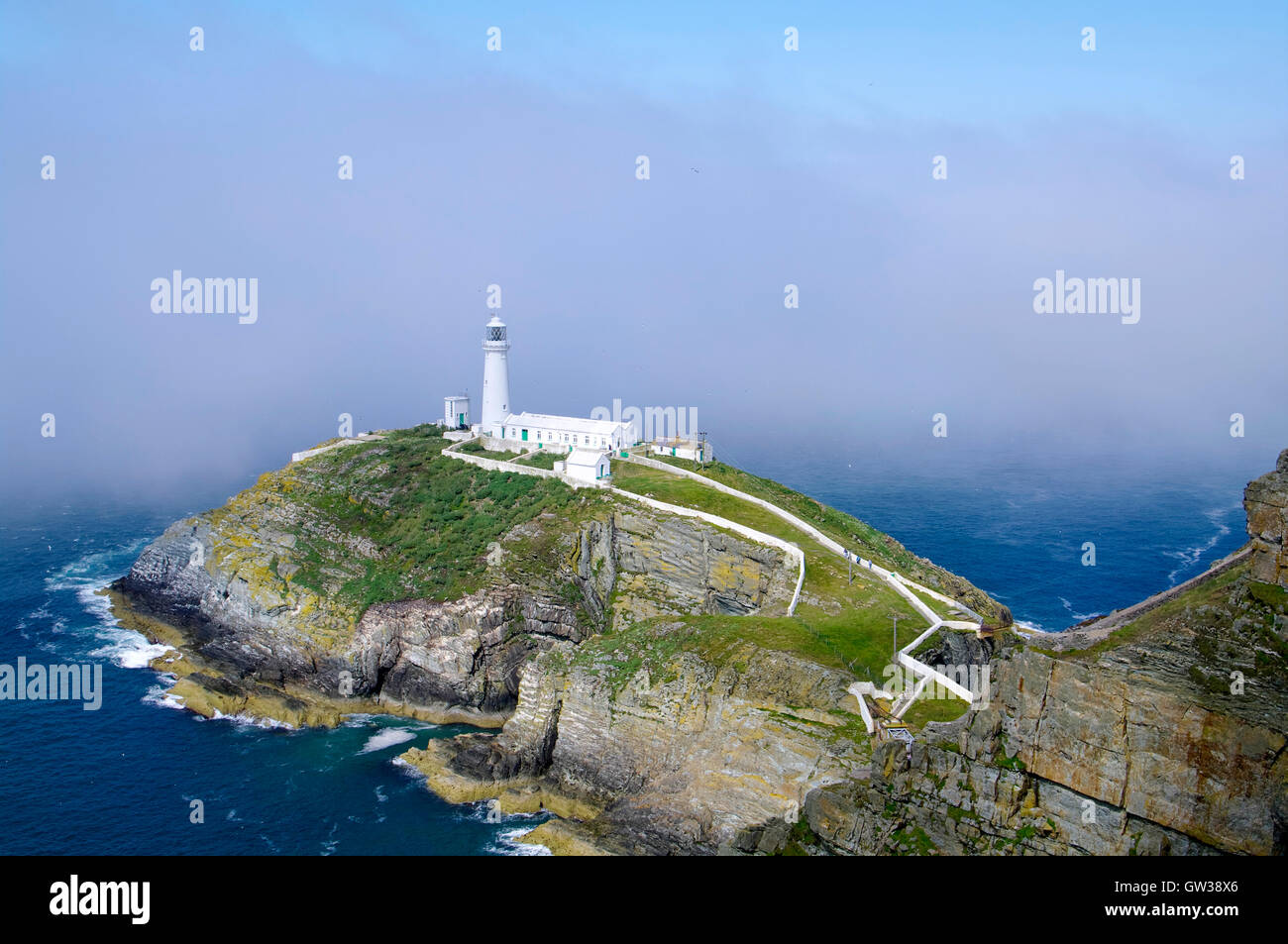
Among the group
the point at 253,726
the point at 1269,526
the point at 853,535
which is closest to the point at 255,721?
the point at 253,726

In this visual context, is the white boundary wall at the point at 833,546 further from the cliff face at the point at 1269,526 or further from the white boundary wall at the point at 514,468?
the cliff face at the point at 1269,526

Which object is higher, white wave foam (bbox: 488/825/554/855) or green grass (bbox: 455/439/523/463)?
green grass (bbox: 455/439/523/463)

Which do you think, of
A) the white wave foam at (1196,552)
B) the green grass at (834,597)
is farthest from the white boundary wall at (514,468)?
the white wave foam at (1196,552)

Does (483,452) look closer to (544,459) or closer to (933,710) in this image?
(544,459)

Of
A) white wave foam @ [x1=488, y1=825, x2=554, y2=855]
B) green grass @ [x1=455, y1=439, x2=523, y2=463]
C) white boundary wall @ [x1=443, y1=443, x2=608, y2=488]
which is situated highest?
green grass @ [x1=455, y1=439, x2=523, y2=463]

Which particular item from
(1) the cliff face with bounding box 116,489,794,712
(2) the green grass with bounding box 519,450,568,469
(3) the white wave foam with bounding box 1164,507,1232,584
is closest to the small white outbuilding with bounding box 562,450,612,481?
(2) the green grass with bounding box 519,450,568,469

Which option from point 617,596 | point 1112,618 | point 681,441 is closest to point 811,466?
point 681,441

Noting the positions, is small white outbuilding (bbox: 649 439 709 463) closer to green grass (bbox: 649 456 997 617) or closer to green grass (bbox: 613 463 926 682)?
green grass (bbox: 649 456 997 617)
